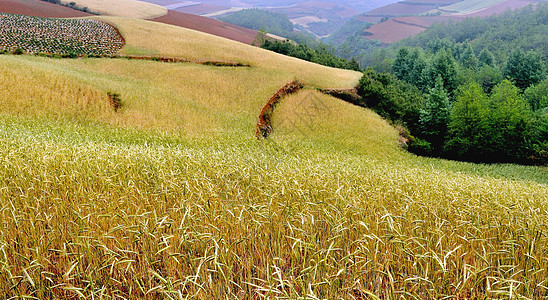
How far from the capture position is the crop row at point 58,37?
116ft

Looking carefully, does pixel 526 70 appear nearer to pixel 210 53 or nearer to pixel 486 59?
pixel 486 59

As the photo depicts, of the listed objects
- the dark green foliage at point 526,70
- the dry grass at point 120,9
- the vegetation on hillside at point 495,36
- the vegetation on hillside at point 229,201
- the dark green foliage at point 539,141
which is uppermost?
the vegetation on hillside at point 495,36

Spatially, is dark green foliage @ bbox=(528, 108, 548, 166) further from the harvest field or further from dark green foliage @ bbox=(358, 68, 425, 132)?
dark green foliage @ bbox=(358, 68, 425, 132)

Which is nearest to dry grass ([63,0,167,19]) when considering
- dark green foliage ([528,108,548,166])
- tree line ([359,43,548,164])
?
tree line ([359,43,548,164])

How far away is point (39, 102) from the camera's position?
55.9 feet

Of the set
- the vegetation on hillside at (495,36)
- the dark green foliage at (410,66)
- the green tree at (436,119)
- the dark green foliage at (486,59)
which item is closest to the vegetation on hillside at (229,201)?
the green tree at (436,119)

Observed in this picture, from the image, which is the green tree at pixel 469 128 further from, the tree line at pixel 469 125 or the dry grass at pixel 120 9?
the dry grass at pixel 120 9

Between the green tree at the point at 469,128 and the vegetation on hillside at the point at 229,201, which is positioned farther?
the green tree at the point at 469,128

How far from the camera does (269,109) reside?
24953 mm

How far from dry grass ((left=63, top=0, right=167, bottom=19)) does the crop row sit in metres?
47.1

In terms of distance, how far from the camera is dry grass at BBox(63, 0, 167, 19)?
90875 mm

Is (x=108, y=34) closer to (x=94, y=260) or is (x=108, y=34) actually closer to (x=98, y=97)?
(x=98, y=97)

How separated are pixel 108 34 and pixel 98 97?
31809 mm

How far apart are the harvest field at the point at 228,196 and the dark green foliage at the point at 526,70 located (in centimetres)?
6388
